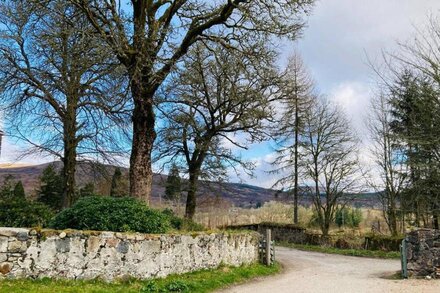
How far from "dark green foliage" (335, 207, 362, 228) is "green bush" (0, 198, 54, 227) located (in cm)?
2895

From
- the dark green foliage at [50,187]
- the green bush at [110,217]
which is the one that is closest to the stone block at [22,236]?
the green bush at [110,217]

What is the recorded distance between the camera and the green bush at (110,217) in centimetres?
1045

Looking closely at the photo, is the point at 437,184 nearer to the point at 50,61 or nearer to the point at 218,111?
the point at 218,111

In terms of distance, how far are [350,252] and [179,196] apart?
10.6 metres

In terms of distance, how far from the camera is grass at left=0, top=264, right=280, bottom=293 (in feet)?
27.3

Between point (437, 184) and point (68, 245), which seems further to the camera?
point (437, 184)

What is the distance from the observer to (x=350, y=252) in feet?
77.6

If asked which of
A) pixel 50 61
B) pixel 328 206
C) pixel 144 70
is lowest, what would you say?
pixel 328 206

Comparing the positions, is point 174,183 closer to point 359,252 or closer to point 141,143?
point 359,252

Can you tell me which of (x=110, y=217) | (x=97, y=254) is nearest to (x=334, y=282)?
(x=110, y=217)

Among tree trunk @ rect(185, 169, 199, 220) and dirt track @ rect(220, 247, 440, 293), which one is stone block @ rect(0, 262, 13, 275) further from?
tree trunk @ rect(185, 169, 199, 220)

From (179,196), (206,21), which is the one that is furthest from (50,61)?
(179,196)

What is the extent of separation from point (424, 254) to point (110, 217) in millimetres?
9460

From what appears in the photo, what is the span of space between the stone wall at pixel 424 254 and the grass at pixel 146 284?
16.1 feet
